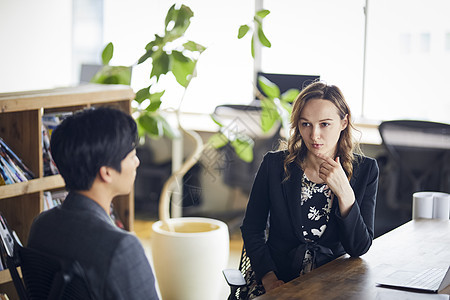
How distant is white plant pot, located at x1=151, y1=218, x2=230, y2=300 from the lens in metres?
3.33

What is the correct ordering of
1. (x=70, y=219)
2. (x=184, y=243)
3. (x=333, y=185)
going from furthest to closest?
(x=184, y=243) < (x=333, y=185) < (x=70, y=219)

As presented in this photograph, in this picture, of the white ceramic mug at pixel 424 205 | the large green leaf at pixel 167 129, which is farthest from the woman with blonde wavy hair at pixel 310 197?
the large green leaf at pixel 167 129

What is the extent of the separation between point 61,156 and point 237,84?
14.9ft

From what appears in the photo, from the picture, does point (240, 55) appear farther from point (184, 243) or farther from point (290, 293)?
point (290, 293)

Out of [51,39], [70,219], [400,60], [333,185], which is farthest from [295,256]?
[51,39]

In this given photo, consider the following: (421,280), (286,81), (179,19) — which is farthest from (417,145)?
(421,280)

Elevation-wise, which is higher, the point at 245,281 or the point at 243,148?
the point at 243,148

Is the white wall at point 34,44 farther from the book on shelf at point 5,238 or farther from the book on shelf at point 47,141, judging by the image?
the book on shelf at point 5,238

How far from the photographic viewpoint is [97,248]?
1.55 meters

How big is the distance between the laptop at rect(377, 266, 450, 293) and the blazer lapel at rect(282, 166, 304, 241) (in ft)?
1.26

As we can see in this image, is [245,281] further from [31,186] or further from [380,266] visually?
[31,186]

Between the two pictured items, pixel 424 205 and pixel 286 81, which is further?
pixel 286 81

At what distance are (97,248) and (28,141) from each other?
57.7 inches

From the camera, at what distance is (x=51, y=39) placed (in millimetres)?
6457
